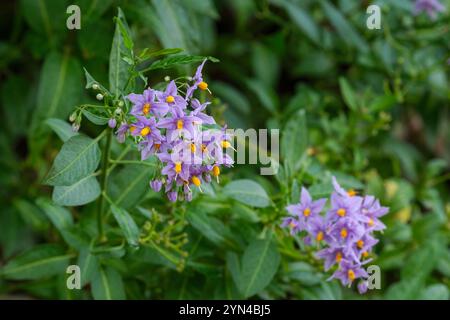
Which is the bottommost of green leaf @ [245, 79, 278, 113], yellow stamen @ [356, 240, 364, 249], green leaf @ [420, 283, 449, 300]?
green leaf @ [420, 283, 449, 300]

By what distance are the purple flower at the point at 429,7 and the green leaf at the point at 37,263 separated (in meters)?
1.62

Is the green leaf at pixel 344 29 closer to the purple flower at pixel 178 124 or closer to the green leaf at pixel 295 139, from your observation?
the green leaf at pixel 295 139

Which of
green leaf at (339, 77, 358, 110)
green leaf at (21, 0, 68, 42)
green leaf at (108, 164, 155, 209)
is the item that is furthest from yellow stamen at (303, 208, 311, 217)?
green leaf at (21, 0, 68, 42)

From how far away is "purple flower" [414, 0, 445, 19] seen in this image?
8.75 feet

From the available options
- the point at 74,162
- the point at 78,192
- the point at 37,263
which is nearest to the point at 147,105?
the point at 74,162

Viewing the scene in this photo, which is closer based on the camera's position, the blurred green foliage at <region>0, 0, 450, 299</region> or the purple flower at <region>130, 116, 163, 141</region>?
the purple flower at <region>130, 116, 163, 141</region>

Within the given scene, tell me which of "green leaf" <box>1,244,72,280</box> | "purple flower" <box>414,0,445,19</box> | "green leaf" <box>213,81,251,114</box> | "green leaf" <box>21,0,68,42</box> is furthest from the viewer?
"green leaf" <box>213,81,251,114</box>

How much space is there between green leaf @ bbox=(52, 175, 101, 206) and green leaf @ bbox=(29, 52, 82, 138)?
2.32ft

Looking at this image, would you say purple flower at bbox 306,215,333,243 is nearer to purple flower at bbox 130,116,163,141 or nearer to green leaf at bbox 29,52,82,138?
purple flower at bbox 130,116,163,141

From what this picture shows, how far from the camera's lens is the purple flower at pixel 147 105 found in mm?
1472

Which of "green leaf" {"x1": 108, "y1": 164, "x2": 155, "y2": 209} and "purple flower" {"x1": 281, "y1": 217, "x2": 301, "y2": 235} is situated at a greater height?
"green leaf" {"x1": 108, "y1": 164, "x2": 155, "y2": 209}

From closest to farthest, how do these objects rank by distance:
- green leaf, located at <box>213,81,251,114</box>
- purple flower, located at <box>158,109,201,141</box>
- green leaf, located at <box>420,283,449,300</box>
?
purple flower, located at <box>158,109,201,141</box>
green leaf, located at <box>420,283,449,300</box>
green leaf, located at <box>213,81,251,114</box>

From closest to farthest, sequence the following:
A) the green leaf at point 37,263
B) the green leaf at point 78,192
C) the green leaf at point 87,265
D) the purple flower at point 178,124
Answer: the purple flower at point 178,124
the green leaf at point 78,192
the green leaf at point 87,265
the green leaf at point 37,263

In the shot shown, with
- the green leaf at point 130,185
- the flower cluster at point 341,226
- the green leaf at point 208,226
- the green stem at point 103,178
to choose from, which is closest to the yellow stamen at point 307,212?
the flower cluster at point 341,226
